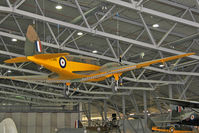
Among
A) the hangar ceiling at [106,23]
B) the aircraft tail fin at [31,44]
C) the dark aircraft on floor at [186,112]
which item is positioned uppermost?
the hangar ceiling at [106,23]


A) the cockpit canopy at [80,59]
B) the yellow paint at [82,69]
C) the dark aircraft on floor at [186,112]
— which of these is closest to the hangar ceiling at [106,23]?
the yellow paint at [82,69]

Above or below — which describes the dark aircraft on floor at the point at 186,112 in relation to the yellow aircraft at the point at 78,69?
below

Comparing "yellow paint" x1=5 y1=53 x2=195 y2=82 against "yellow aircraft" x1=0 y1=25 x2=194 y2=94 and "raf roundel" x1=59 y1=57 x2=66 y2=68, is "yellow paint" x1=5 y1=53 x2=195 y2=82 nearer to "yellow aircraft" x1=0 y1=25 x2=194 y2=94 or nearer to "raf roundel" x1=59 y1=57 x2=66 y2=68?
"yellow aircraft" x1=0 y1=25 x2=194 y2=94

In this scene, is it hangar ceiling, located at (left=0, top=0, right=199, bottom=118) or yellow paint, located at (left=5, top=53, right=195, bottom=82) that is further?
hangar ceiling, located at (left=0, top=0, right=199, bottom=118)

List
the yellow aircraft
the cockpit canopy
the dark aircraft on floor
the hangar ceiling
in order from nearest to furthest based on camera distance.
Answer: the yellow aircraft → the dark aircraft on floor → the cockpit canopy → the hangar ceiling

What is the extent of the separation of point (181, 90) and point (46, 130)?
2586 centimetres

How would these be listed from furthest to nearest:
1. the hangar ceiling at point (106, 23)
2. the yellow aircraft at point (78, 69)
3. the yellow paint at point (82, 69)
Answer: the hangar ceiling at point (106, 23)
the yellow aircraft at point (78, 69)
the yellow paint at point (82, 69)

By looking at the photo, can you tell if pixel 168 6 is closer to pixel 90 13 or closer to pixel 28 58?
pixel 90 13

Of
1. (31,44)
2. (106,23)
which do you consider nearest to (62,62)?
(31,44)

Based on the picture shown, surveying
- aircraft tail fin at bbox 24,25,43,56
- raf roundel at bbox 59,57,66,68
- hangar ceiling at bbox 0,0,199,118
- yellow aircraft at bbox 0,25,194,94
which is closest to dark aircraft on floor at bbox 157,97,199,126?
yellow aircraft at bbox 0,25,194,94

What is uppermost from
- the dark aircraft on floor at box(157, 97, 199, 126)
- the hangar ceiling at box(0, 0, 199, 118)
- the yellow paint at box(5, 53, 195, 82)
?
the hangar ceiling at box(0, 0, 199, 118)

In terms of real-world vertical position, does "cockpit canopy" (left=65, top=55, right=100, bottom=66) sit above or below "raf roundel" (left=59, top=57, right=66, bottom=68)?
above

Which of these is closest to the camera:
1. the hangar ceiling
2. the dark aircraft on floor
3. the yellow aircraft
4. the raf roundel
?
the yellow aircraft

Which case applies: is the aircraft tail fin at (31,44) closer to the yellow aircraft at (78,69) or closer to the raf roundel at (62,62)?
the yellow aircraft at (78,69)
